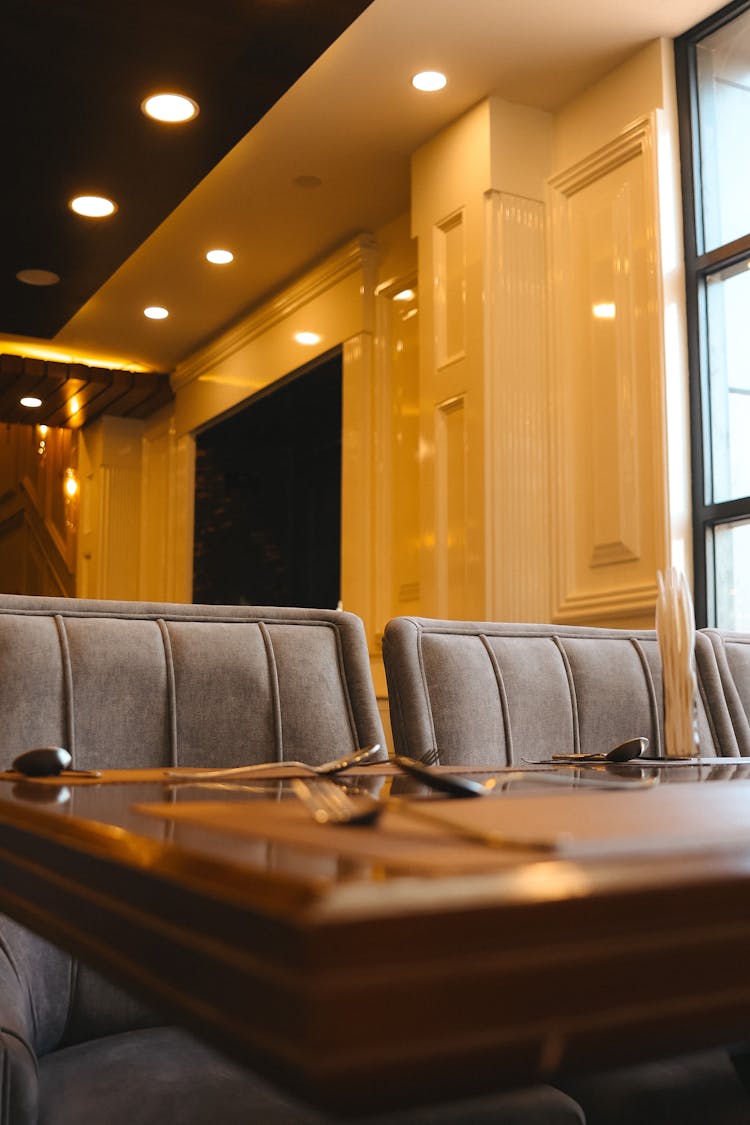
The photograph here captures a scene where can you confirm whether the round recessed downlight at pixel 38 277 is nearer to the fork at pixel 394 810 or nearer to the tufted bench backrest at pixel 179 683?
the tufted bench backrest at pixel 179 683

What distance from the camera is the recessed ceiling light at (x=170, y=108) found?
3.17m

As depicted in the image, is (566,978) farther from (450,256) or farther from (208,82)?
(450,256)

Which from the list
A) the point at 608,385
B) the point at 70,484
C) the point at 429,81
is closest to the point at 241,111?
the point at 429,81

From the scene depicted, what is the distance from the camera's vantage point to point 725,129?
11.3 ft

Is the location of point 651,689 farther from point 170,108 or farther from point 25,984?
point 170,108

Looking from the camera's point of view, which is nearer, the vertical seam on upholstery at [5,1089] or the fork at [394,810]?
the fork at [394,810]

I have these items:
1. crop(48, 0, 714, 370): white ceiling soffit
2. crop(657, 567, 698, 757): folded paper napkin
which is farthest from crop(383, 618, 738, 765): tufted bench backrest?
crop(48, 0, 714, 370): white ceiling soffit

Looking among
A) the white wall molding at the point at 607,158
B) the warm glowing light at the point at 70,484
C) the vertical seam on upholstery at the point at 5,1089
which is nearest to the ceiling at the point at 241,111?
the white wall molding at the point at 607,158

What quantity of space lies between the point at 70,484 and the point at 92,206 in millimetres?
3770

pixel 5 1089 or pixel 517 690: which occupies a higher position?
pixel 517 690

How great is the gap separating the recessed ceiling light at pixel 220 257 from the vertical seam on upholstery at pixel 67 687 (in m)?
4.03

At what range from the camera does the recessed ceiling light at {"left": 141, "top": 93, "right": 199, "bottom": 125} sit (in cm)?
317

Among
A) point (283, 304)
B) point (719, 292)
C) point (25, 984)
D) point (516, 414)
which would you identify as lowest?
point (25, 984)

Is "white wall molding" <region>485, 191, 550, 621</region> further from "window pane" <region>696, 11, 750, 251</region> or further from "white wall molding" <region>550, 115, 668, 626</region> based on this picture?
"window pane" <region>696, 11, 750, 251</region>
